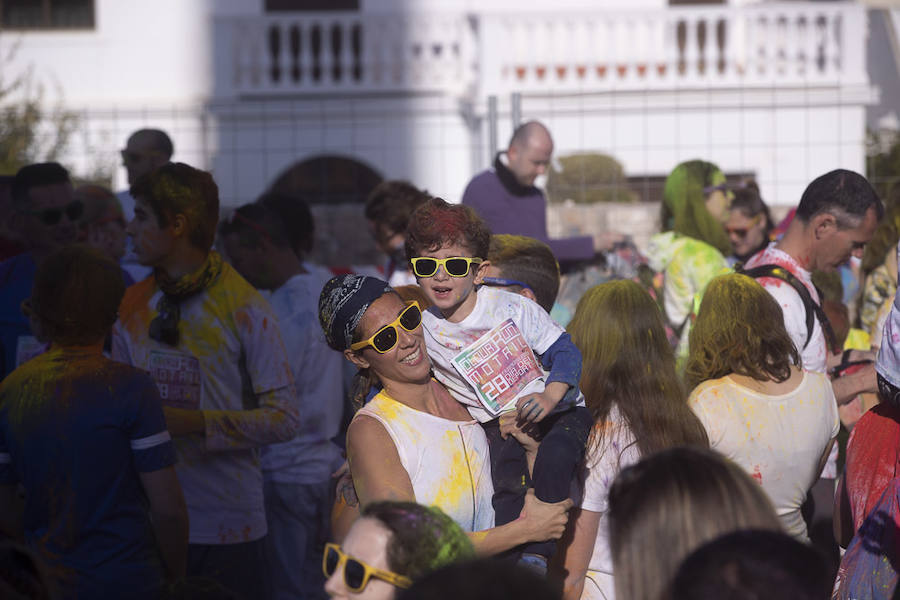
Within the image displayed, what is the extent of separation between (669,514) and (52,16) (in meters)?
17.9

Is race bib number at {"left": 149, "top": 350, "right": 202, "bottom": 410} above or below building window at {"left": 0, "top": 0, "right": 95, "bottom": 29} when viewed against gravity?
below

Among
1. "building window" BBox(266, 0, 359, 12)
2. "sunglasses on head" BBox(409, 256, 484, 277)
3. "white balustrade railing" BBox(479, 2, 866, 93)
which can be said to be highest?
"building window" BBox(266, 0, 359, 12)

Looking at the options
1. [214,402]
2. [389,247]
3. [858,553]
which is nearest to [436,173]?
[389,247]

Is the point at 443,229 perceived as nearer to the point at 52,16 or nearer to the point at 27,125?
the point at 27,125

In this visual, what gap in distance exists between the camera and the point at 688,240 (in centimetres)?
564

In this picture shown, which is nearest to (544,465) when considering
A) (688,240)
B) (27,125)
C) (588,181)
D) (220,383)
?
(220,383)

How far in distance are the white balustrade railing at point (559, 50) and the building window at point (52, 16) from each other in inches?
99.6

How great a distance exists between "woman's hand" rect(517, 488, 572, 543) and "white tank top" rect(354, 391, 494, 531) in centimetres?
11

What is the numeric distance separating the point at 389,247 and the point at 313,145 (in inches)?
402

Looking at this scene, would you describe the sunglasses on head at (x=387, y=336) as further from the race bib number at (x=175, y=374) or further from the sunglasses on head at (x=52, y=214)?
the sunglasses on head at (x=52, y=214)

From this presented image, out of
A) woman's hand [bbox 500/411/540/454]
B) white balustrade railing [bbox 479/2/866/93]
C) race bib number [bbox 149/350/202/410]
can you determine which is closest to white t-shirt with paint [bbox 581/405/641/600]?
woman's hand [bbox 500/411/540/454]

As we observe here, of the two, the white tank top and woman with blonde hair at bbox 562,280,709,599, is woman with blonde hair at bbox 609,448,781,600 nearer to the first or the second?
the white tank top

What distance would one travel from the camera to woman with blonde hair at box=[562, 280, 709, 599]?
3209 millimetres

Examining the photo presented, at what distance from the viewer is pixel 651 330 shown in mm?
3330
